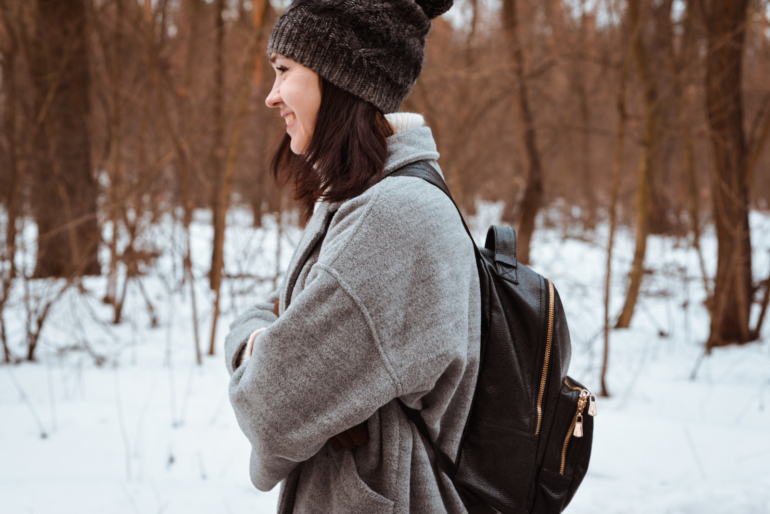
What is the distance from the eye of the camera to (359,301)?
921mm

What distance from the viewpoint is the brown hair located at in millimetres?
1077

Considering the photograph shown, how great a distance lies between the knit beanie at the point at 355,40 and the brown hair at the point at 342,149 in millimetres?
31

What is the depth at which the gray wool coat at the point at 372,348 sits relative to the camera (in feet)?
3.06

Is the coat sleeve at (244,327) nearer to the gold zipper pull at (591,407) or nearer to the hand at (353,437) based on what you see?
the hand at (353,437)

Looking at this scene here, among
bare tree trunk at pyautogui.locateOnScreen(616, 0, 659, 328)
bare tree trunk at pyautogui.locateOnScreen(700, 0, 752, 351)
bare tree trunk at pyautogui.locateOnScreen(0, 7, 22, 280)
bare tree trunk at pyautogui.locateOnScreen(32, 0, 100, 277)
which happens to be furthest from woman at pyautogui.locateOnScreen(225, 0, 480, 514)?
bare tree trunk at pyautogui.locateOnScreen(700, 0, 752, 351)

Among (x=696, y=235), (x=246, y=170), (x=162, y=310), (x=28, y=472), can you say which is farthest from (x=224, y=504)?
(x=246, y=170)

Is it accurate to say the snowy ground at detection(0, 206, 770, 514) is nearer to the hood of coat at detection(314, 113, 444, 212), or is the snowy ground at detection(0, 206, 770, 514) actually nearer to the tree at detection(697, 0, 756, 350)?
the tree at detection(697, 0, 756, 350)

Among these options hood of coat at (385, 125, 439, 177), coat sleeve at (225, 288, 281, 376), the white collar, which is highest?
the white collar

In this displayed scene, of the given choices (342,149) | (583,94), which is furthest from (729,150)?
(342,149)

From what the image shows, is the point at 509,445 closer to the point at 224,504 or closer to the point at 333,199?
the point at 333,199

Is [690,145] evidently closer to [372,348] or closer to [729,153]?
[729,153]

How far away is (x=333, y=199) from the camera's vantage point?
1082mm

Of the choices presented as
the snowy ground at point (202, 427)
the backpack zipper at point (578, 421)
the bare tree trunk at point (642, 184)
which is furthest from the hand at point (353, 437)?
the bare tree trunk at point (642, 184)

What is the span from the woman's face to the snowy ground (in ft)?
6.39
